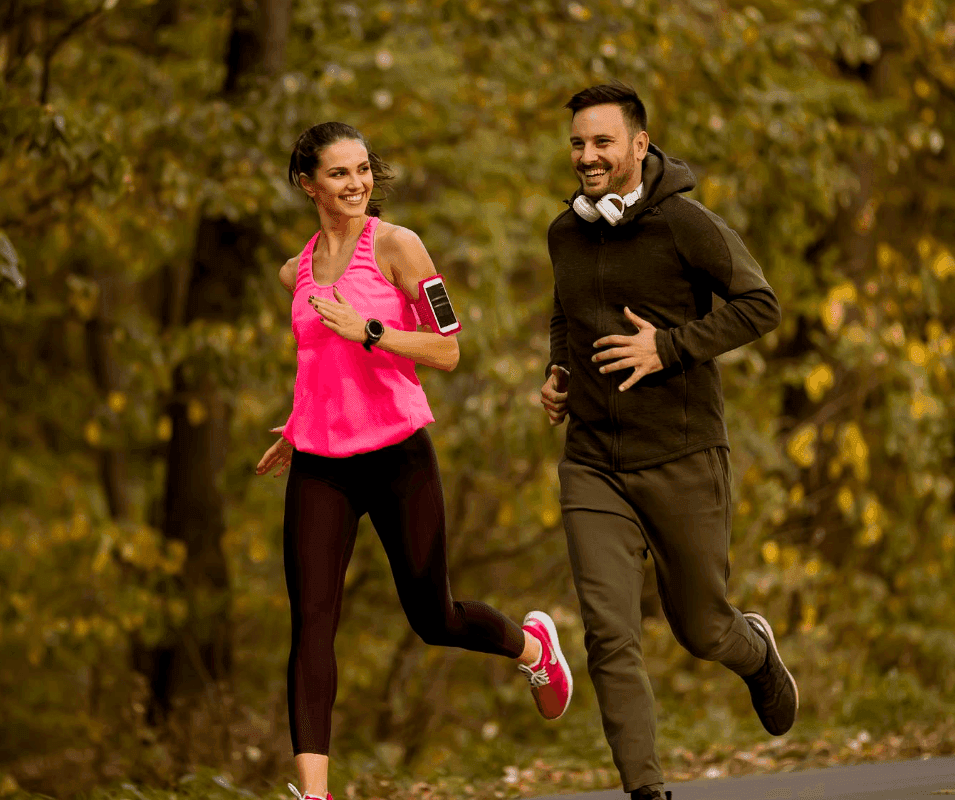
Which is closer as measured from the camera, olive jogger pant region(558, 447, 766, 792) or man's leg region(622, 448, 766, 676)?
olive jogger pant region(558, 447, 766, 792)

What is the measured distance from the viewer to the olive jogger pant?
16.8ft

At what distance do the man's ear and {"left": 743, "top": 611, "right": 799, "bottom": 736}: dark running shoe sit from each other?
1.93 metres

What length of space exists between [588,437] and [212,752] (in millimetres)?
4201

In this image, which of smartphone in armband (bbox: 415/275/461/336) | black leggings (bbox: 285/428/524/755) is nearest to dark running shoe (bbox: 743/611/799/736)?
black leggings (bbox: 285/428/524/755)

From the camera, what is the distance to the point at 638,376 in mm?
5199

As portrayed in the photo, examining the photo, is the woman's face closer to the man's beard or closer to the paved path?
the man's beard

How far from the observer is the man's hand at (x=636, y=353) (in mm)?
5199

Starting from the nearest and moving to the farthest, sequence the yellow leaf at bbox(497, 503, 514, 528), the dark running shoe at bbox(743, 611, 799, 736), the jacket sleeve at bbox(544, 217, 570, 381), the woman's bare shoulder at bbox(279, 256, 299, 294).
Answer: the woman's bare shoulder at bbox(279, 256, 299, 294)
the jacket sleeve at bbox(544, 217, 570, 381)
the dark running shoe at bbox(743, 611, 799, 736)
the yellow leaf at bbox(497, 503, 514, 528)

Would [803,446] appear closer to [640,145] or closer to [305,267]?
[640,145]

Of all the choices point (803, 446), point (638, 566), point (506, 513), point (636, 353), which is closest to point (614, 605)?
→ point (638, 566)

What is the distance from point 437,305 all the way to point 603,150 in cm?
76

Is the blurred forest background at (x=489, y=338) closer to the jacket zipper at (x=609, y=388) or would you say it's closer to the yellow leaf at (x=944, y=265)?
the yellow leaf at (x=944, y=265)

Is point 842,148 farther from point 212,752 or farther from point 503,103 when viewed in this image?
point 212,752

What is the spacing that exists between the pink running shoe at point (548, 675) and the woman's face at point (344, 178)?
1893 millimetres
